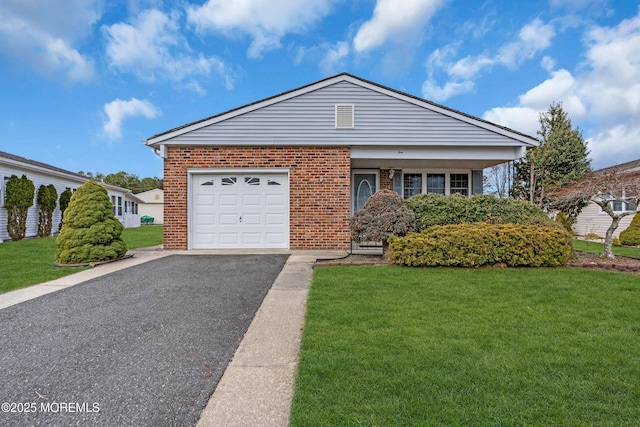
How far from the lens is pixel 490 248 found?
6641 mm

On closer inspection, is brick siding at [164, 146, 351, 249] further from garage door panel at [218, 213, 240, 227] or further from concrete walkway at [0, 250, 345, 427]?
concrete walkway at [0, 250, 345, 427]

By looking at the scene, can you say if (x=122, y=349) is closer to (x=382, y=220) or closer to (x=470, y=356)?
(x=470, y=356)

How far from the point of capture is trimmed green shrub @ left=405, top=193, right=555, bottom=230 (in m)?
7.55

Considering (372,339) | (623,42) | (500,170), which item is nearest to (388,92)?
(372,339)

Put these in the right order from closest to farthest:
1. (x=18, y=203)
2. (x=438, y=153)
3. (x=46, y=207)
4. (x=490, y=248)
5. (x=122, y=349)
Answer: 1. (x=122, y=349)
2. (x=490, y=248)
3. (x=438, y=153)
4. (x=18, y=203)
5. (x=46, y=207)

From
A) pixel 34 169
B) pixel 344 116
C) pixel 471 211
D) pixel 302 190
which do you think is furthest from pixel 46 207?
pixel 471 211

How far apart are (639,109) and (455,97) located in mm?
9192

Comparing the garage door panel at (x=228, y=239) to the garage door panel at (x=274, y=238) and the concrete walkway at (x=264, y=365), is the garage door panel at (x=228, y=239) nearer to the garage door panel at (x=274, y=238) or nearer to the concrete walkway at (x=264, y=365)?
the garage door panel at (x=274, y=238)

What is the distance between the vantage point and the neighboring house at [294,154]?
9.77m

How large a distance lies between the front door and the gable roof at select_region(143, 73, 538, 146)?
9.84 ft

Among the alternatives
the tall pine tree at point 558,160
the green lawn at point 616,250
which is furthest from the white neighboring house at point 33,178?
the tall pine tree at point 558,160

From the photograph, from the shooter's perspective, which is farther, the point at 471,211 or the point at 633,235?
the point at 633,235

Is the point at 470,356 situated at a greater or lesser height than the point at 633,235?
lesser

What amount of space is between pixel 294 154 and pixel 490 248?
5858 mm
